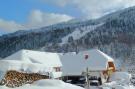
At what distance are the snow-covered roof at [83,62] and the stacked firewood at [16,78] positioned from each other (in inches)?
522

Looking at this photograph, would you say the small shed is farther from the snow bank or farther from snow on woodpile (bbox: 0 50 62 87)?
snow on woodpile (bbox: 0 50 62 87)

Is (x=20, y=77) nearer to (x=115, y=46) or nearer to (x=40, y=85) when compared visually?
(x=40, y=85)

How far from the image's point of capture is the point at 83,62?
184 ft

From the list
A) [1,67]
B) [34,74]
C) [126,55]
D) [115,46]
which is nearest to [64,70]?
[34,74]

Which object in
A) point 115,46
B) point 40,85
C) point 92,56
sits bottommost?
point 40,85

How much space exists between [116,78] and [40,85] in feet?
106

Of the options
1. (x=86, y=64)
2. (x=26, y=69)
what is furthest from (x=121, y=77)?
(x=26, y=69)

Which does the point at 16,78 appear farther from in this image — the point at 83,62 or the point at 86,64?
the point at 83,62

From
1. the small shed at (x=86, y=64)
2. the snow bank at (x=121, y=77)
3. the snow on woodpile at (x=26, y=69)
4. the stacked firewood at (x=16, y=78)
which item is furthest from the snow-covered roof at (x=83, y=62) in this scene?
the stacked firewood at (x=16, y=78)

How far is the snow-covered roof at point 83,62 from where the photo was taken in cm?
5462

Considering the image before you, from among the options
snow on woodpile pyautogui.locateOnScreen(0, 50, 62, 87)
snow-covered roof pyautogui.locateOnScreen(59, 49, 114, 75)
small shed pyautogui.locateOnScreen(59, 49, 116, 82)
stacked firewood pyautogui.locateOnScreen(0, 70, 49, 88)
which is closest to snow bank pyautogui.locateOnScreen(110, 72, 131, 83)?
small shed pyautogui.locateOnScreen(59, 49, 116, 82)

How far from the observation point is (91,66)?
182 feet

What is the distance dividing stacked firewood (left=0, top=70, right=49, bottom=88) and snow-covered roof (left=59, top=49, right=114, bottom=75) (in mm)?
13264

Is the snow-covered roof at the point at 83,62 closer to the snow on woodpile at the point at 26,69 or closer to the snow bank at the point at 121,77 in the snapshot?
the snow on woodpile at the point at 26,69
